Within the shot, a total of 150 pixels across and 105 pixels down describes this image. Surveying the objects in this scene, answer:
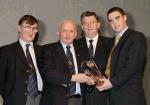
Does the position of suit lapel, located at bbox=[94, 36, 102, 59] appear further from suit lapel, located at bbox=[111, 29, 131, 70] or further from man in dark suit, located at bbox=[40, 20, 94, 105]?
suit lapel, located at bbox=[111, 29, 131, 70]

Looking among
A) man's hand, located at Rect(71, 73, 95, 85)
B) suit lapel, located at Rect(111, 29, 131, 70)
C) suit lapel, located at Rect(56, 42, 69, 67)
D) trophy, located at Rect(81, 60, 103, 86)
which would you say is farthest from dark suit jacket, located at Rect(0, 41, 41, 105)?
suit lapel, located at Rect(111, 29, 131, 70)

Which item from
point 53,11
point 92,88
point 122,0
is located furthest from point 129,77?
point 122,0

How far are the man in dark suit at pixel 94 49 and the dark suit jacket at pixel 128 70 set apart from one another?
9.2 inches

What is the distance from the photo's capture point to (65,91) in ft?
10.6

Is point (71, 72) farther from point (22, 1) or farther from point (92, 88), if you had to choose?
point (22, 1)

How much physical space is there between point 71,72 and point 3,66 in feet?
2.06

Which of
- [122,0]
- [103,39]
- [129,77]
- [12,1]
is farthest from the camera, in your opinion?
[122,0]

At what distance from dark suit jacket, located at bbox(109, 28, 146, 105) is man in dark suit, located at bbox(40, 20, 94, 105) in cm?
25

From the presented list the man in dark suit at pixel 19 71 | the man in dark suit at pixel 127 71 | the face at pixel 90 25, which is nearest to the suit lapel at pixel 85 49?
the face at pixel 90 25

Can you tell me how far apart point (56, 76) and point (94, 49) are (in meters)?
0.50

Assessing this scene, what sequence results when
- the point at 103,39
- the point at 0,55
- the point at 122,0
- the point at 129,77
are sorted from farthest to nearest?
the point at 122,0 < the point at 103,39 < the point at 0,55 < the point at 129,77

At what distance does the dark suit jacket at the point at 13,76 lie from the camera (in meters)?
3.19

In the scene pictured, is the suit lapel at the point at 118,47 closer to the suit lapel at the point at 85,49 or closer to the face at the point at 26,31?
the suit lapel at the point at 85,49

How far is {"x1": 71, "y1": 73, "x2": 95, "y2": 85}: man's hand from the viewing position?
314 centimetres
